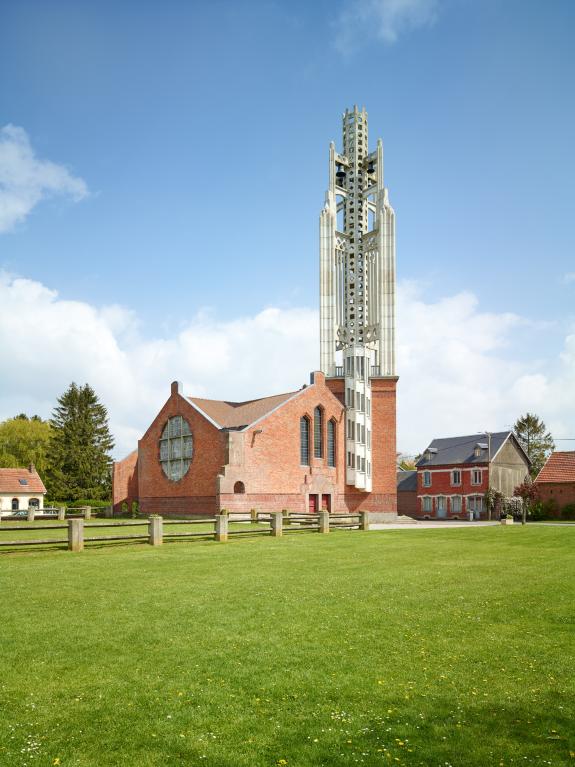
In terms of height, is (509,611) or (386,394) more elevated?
(386,394)

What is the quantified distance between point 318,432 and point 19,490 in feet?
137

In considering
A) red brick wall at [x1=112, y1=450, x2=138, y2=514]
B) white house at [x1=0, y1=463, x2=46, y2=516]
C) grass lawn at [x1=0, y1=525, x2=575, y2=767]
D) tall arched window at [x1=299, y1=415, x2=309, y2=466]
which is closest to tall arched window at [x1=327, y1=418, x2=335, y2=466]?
tall arched window at [x1=299, y1=415, x2=309, y2=466]

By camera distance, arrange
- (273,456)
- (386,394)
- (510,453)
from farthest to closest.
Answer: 1. (510,453)
2. (386,394)
3. (273,456)

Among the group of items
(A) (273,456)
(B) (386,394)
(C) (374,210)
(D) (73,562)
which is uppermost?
(C) (374,210)

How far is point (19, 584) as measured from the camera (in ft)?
48.8

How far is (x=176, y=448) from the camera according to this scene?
5341 cm

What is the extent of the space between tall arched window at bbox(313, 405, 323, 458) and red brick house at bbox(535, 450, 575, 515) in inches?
963

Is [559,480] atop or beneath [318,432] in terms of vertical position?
beneath

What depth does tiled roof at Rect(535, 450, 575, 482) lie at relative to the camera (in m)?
60.2

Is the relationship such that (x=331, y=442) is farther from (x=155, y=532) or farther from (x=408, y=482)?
(x=155, y=532)

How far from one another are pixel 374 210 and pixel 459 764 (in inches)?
2352

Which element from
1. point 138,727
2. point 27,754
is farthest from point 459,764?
point 27,754

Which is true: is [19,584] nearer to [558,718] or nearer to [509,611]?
[509,611]

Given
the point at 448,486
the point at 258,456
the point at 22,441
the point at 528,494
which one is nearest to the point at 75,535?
the point at 258,456
